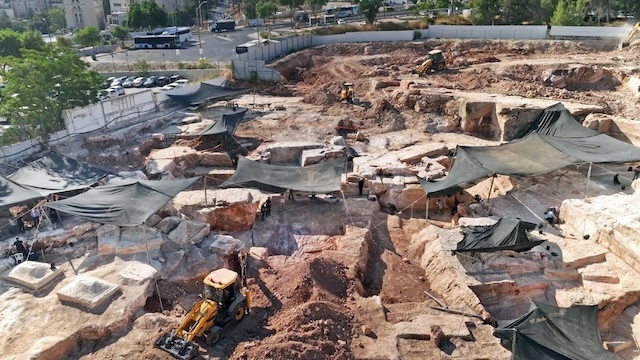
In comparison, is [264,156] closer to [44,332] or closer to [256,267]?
[256,267]

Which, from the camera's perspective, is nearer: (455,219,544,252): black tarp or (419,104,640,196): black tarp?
(455,219,544,252): black tarp

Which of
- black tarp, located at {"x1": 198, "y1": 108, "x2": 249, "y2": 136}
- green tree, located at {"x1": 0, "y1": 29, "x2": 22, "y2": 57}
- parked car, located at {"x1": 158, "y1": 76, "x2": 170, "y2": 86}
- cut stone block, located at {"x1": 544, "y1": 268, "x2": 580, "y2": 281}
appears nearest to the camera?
cut stone block, located at {"x1": 544, "y1": 268, "x2": 580, "y2": 281}

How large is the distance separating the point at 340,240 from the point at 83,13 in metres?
74.9

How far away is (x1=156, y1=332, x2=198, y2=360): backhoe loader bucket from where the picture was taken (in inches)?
360

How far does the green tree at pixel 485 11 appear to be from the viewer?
1620 inches

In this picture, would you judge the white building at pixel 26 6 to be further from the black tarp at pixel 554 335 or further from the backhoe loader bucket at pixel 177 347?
the black tarp at pixel 554 335

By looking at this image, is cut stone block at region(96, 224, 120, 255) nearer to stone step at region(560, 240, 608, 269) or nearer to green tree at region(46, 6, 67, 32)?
stone step at region(560, 240, 608, 269)

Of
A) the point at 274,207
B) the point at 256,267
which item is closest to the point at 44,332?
the point at 256,267

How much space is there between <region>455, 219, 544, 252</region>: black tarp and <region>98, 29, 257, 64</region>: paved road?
32059mm

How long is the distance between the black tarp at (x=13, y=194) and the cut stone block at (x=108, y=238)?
8.12ft

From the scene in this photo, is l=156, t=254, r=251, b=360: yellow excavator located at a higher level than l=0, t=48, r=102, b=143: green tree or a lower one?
lower

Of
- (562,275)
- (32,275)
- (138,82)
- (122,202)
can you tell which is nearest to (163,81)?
(138,82)

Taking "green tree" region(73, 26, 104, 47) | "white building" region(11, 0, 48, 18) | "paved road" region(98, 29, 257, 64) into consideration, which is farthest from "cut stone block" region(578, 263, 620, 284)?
"white building" region(11, 0, 48, 18)

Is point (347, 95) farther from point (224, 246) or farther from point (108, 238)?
point (108, 238)
